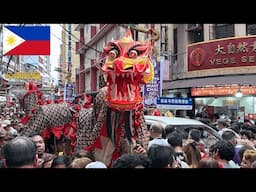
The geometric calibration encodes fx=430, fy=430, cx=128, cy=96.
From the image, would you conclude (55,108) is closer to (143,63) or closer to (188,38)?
(143,63)

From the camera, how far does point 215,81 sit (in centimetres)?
1711

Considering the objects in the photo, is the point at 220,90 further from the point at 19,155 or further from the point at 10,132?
the point at 19,155

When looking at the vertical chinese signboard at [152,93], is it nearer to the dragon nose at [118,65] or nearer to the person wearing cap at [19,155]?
the dragon nose at [118,65]

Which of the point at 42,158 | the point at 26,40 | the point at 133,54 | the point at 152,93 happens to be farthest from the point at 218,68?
the point at 42,158

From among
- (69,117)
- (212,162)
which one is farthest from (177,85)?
(212,162)

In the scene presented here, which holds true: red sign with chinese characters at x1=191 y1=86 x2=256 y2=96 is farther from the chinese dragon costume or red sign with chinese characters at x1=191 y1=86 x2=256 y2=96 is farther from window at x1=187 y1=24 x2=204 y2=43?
the chinese dragon costume

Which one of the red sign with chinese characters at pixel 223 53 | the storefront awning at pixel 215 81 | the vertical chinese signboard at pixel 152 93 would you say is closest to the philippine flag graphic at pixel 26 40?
the vertical chinese signboard at pixel 152 93

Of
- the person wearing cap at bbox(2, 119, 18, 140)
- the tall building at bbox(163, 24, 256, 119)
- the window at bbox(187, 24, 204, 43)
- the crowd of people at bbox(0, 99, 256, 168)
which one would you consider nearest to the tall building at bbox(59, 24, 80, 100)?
the window at bbox(187, 24, 204, 43)

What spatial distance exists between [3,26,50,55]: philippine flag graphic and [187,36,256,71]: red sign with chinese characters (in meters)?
11.1

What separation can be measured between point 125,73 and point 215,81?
1209cm

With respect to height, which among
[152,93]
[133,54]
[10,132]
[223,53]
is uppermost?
[223,53]

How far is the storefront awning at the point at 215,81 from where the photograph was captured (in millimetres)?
16141
